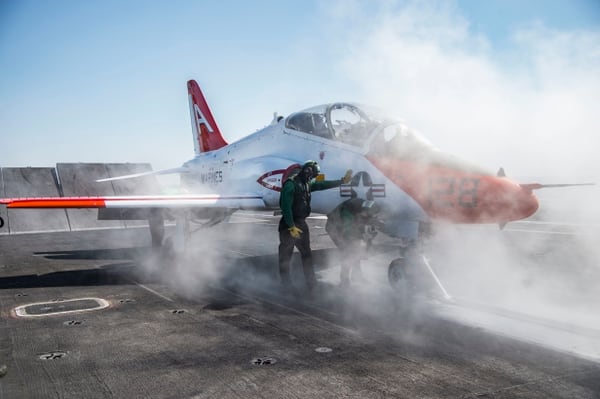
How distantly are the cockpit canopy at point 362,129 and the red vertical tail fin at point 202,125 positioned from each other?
6885 mm

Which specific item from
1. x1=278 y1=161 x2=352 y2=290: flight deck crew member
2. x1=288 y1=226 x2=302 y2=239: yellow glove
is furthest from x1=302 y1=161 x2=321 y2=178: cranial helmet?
x1=288 y1=226 x2=302 y2=239: yellow glove

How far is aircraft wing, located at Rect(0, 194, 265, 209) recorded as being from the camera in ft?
30.1

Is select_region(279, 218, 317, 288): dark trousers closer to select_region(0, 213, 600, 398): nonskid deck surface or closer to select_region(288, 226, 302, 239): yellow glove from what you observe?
select_region(288, 226, 302, 239): yellow glove

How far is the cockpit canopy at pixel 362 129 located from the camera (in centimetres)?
806

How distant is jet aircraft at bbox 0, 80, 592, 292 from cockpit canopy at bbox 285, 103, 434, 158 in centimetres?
2

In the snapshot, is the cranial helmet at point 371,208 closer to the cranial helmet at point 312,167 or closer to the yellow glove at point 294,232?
the cranial helmet at point 312,167

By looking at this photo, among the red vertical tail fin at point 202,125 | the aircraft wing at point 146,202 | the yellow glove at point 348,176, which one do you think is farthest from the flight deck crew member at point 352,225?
the red vertical tail fin at point 202,125

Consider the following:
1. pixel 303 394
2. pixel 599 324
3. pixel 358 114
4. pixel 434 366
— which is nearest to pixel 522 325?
pixel 599 324

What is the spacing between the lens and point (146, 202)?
1009 centimetres

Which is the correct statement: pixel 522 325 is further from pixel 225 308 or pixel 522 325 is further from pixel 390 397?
pixel 225 308

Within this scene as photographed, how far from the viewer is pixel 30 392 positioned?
12.3 ft

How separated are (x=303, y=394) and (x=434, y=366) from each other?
1.31 meters

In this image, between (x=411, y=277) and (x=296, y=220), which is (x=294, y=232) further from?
(x=411, y=277)

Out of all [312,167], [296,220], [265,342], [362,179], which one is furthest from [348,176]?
[265,342]
